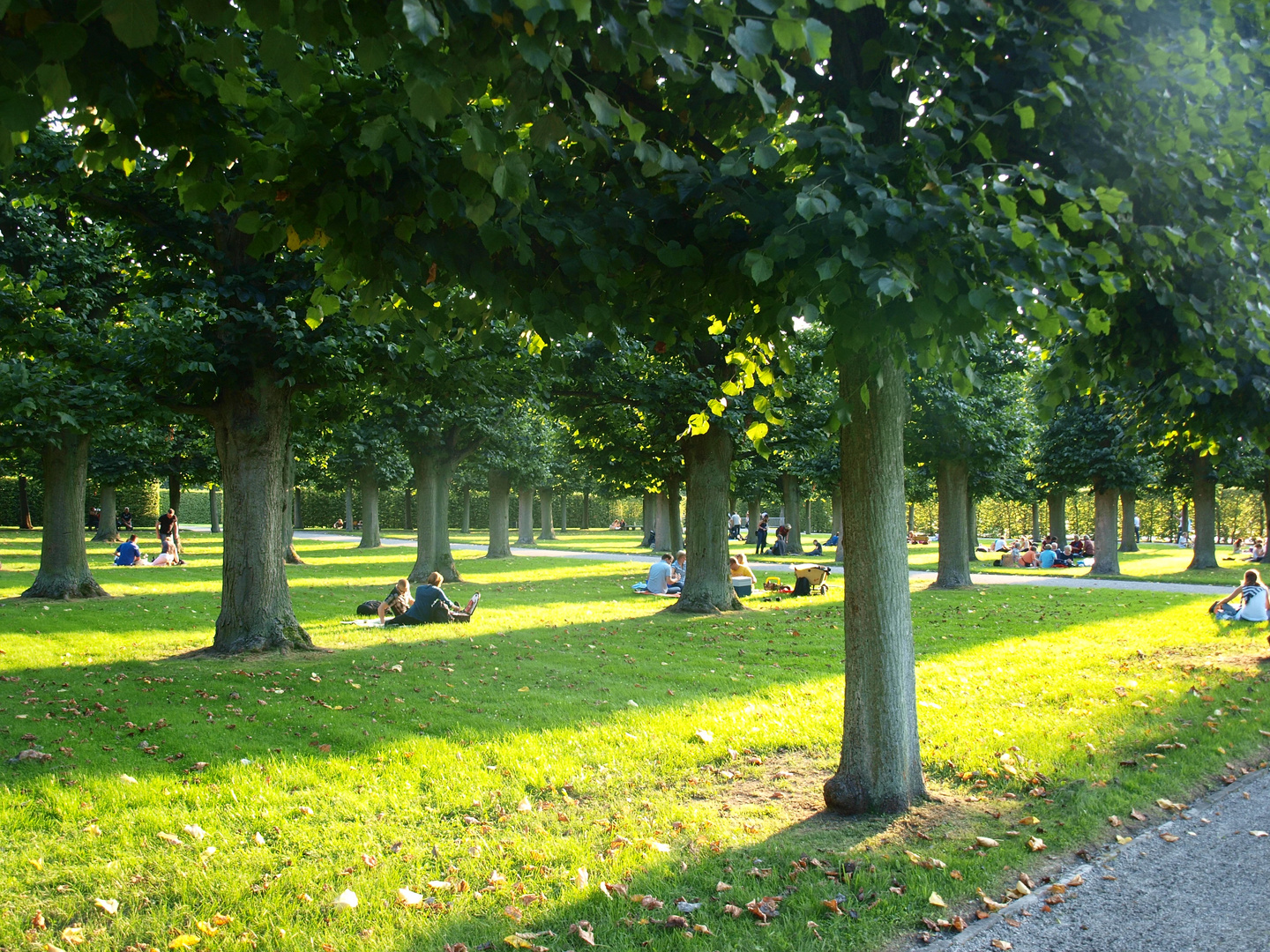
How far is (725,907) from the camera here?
4129 mm

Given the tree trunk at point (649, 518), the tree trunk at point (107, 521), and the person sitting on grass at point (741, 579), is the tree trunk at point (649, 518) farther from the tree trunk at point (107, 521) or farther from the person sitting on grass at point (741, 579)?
the tree trunk at point (107, 521)

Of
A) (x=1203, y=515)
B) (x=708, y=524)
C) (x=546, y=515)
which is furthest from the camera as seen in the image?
(x=546, y=515)

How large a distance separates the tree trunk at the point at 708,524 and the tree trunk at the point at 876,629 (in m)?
8.98

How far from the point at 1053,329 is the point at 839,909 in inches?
111

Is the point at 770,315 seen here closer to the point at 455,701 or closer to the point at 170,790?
the point at 170,790

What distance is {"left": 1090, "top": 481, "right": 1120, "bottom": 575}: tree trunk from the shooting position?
2651 centimetres

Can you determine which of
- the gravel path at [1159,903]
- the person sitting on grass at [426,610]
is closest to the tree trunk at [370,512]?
the person sitting on grass at [426,610]

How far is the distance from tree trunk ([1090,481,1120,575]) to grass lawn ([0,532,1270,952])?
15.3 m

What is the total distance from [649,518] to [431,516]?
22.8 metres

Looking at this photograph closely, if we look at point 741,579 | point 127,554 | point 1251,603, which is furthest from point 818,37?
point 127,554

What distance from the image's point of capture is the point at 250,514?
1056cm

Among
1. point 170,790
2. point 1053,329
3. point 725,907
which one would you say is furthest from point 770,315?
point 170,790

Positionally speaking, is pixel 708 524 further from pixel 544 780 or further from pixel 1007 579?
pixel 1007 579

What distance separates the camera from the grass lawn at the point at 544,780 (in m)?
4.09
